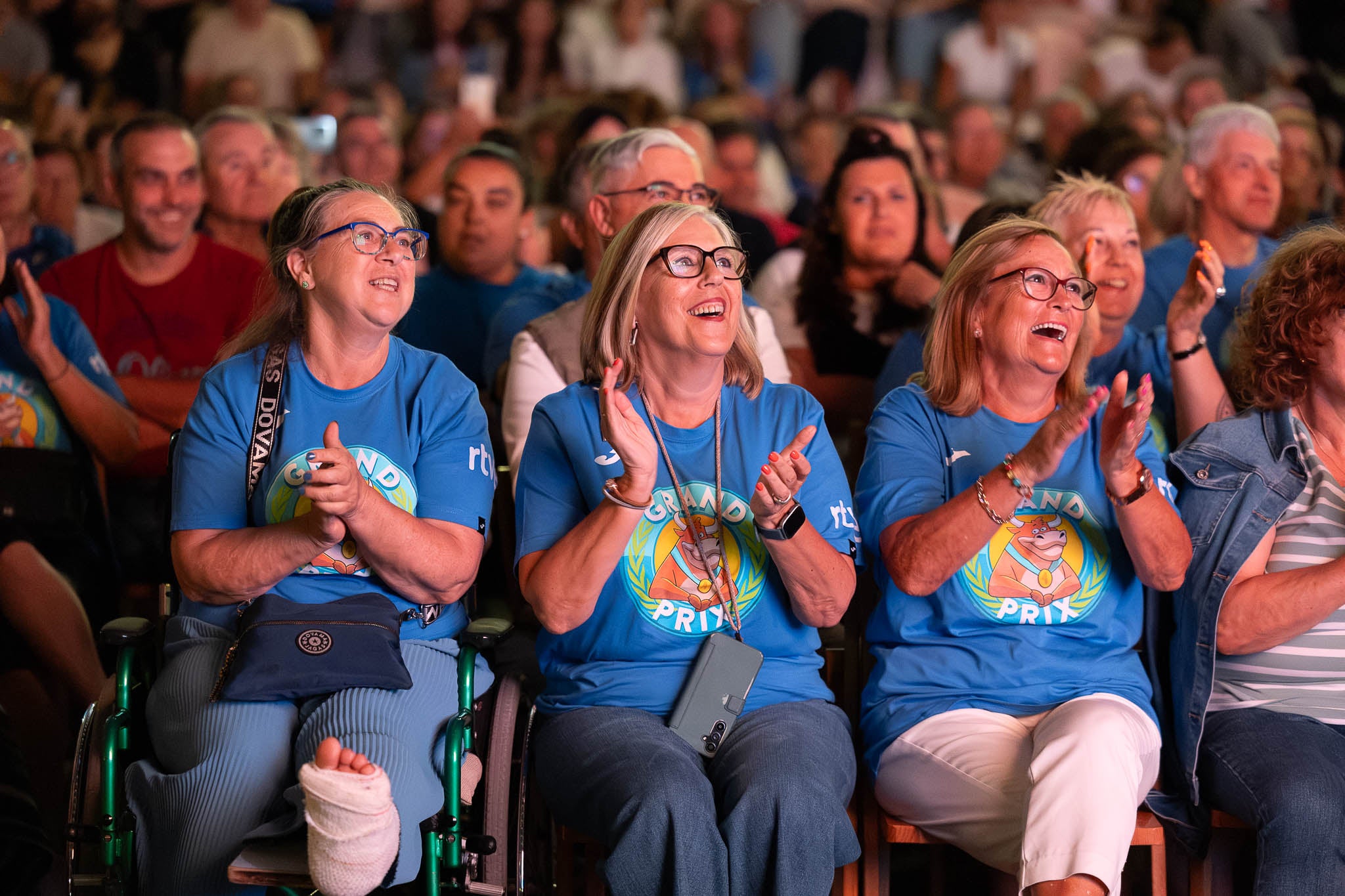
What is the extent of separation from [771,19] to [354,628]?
20.4 ft

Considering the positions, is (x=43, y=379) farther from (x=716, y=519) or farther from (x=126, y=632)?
(x=716, y=519)

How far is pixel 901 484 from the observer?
7.60 feet

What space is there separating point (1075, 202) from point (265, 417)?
1855 mm

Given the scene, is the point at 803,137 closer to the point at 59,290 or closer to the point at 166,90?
the point at 166,90

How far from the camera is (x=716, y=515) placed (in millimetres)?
2242

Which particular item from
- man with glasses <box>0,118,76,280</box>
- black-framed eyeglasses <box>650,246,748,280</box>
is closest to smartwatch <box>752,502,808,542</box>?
black-framed eyeglasses <box>650,246,748,280</box>

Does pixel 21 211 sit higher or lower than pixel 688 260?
higher

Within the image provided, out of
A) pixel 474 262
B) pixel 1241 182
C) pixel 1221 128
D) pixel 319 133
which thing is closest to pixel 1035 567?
pixel 1241 182

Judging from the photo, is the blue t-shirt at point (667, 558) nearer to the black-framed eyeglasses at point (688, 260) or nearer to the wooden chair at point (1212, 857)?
the black-framed eyeglasses at point (688, 260)

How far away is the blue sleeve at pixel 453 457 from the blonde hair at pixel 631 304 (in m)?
0.22

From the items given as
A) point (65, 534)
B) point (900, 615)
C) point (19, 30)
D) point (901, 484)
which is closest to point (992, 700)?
point (900, 615)

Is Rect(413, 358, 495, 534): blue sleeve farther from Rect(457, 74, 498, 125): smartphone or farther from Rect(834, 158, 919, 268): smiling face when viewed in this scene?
Rect(457, 74, 498, 125): smartphone

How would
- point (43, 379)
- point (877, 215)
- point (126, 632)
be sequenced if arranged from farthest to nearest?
point (877, 215)
point (43, 379)
point (126, 632)

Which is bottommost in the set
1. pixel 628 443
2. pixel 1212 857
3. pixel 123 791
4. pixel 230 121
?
pixel 1212 857
